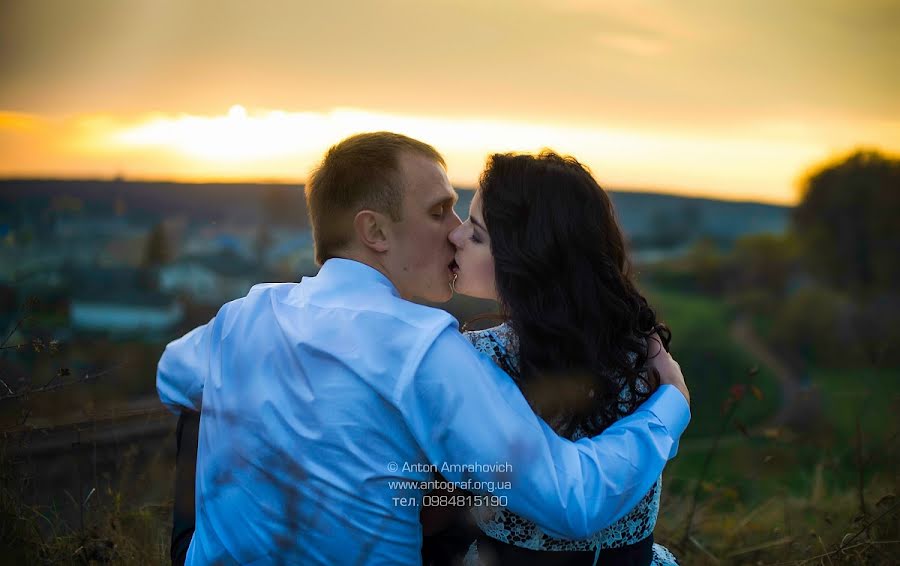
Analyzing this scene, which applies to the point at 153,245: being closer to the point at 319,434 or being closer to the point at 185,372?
the point at 185,372

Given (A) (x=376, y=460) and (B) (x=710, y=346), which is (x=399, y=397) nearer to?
(A) (x=376, y=460)

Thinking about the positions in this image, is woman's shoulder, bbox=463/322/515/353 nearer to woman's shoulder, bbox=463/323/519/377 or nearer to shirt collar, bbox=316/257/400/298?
woman's shoulder, bbox=463/323/519/377

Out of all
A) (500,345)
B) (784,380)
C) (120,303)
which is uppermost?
(500,345)

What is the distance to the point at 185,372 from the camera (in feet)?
8.43

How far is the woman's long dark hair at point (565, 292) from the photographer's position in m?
2.18

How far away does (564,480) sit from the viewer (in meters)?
1.77

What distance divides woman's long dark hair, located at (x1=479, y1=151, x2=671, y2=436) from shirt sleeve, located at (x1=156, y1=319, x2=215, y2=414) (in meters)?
1.01

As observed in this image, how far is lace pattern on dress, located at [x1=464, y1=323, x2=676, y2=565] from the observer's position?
214cm

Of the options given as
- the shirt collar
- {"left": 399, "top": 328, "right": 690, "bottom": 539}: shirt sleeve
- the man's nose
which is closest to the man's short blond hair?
the man's nose

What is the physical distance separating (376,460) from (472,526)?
1.63 feet

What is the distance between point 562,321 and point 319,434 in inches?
29.4

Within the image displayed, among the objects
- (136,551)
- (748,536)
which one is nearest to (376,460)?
(136,551)

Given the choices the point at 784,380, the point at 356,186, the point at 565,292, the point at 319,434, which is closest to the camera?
the point at 319,434

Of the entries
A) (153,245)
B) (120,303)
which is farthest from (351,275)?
(153,245)
